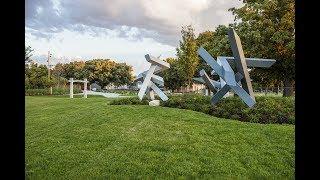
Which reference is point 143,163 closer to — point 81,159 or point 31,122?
point 81,159

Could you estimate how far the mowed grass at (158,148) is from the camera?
7.38 meters

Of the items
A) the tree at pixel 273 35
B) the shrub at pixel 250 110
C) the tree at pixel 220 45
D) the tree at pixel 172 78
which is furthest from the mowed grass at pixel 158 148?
the tree at pixel 172 78

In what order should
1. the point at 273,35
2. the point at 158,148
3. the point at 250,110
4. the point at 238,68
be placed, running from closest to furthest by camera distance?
1. the point at 158,148
2. the point at 250,110
3. the point at 238,68
4. the point at 273,35

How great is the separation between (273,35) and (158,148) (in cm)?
1784

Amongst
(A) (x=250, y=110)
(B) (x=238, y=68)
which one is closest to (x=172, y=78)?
(B) (x=238, y=68)

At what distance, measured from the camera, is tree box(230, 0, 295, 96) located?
2494cm

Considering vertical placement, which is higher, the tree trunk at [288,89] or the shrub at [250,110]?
the tree trunk at [288,89]

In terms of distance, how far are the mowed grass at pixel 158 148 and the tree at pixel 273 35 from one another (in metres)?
13.5

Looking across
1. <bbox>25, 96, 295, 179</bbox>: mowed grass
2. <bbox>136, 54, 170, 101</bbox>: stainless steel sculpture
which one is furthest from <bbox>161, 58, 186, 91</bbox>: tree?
<bbox>25, 96, 295, 179</bbox>: mowed grass

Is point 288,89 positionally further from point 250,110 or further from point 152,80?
point 250,110

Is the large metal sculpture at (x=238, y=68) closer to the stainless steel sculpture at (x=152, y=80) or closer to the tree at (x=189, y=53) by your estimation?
the stainless steel sculpture at (x=152, y=80)

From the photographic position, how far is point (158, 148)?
9156 millimetres
